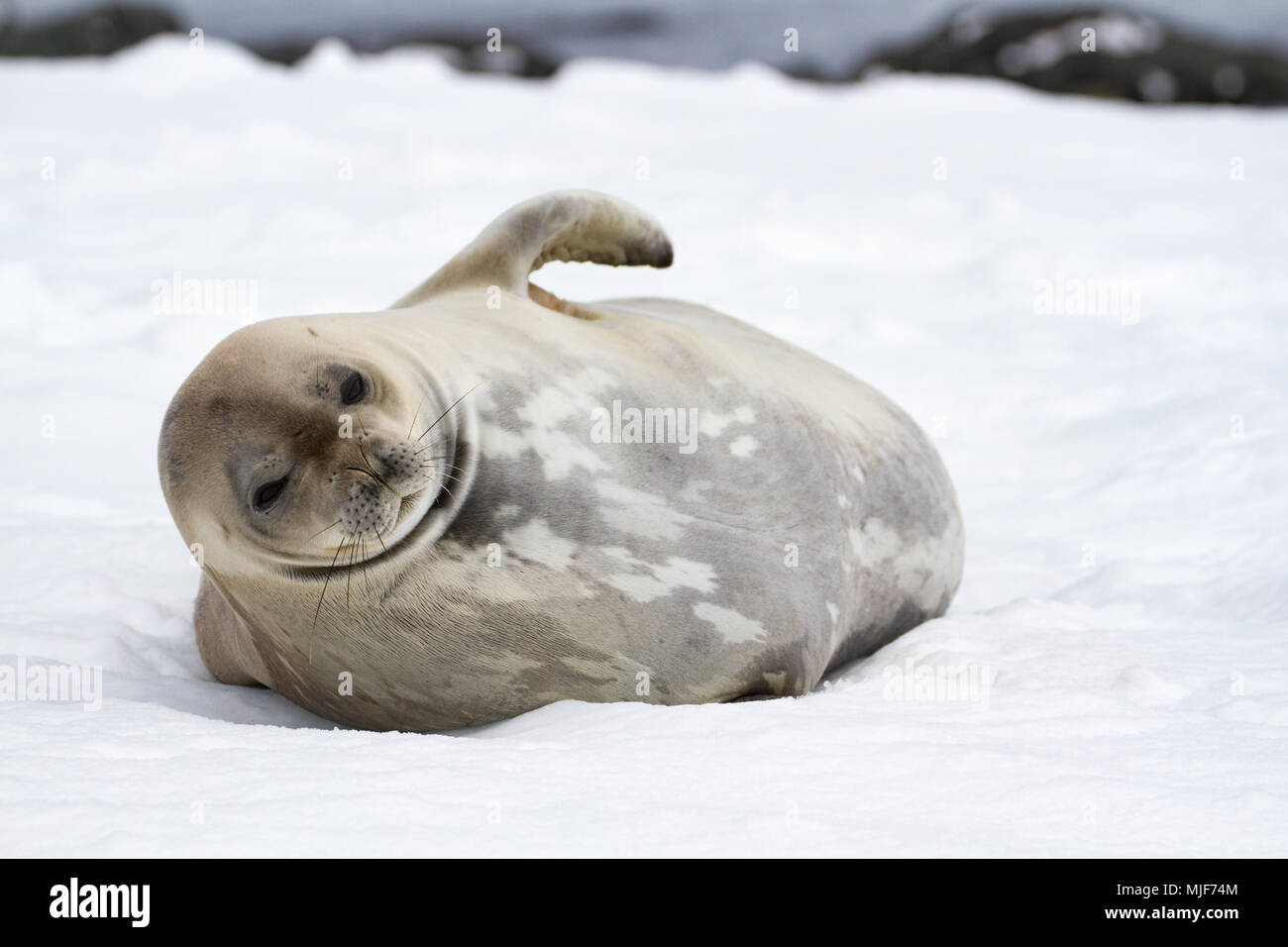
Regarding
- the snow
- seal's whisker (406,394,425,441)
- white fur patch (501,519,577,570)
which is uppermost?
seal's whisker (406,394,425,441)

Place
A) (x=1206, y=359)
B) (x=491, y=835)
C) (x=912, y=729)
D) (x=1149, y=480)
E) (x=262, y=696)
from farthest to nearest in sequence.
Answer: (x=1206, y=359) < (x=1149, y=480) < (x=262, y=696) < (x=912, y=729) < (x=491, y=835)

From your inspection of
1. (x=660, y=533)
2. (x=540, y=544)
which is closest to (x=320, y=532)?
(x=540, y=544)

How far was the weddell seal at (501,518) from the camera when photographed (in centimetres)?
243

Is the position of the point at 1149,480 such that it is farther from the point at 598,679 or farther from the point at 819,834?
the point at 819,834

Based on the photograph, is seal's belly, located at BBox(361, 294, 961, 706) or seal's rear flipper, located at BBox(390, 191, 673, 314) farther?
seal's rear flipper, located at BBox(390, 191, 673, 314)

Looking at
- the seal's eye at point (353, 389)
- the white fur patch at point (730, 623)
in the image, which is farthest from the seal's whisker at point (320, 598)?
the white fur patch at point (730, 623)

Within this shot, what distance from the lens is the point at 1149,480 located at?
445cm

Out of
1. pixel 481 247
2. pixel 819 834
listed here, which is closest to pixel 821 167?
pixel 481 247

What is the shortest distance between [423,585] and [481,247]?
38.2 inches

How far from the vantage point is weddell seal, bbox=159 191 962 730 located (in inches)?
95.7

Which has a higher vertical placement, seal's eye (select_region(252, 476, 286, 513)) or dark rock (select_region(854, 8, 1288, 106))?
seal's eye (select_region(252, 476, 286, 513))

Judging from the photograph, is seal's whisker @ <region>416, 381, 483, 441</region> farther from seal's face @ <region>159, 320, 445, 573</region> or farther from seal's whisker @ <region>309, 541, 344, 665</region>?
seal's whisker @ <region>309, 541, 344, 665</region>

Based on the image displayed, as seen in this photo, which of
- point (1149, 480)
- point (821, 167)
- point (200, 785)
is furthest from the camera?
point (821, 167)

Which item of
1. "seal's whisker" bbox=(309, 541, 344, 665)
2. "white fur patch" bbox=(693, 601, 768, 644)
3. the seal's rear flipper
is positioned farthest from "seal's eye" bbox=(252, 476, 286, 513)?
the seal's rear flipper
